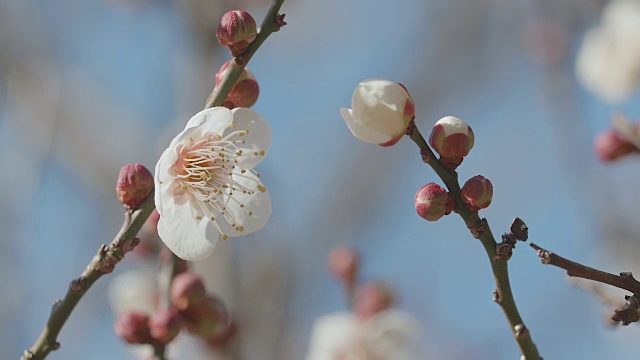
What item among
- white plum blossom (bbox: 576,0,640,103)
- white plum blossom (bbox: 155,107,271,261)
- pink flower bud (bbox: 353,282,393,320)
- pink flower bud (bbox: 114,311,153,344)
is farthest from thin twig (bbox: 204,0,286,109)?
white plum blossom (bbox: 576,0,640,103)

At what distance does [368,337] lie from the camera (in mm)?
2115

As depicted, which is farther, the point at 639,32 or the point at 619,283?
the point at 639,32

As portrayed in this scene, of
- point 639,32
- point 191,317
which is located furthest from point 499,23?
point 191,317

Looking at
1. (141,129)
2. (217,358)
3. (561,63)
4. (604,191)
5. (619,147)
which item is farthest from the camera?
(141,129)

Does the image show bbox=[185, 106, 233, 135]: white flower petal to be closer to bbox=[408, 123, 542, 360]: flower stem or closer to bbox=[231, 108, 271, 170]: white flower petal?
bbox=[231, 108, 271, 170]: white flower petal

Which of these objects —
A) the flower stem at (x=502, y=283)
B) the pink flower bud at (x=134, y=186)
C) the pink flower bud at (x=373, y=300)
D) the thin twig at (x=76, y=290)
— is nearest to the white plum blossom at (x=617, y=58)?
the pink flower bud at (x=373, y=300)

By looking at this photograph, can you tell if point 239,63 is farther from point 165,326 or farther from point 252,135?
point 165,326

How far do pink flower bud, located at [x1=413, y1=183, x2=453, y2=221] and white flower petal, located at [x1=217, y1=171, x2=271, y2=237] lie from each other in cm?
38

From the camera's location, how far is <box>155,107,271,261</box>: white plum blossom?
130 centimetres

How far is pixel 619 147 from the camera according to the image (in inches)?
67.7

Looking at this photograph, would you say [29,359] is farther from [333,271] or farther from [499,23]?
[499,23]

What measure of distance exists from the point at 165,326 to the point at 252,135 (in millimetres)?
405

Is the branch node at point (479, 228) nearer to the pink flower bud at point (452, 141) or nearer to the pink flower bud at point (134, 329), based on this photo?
the pink flower bud at point (452, 141)

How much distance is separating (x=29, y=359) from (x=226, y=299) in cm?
180
